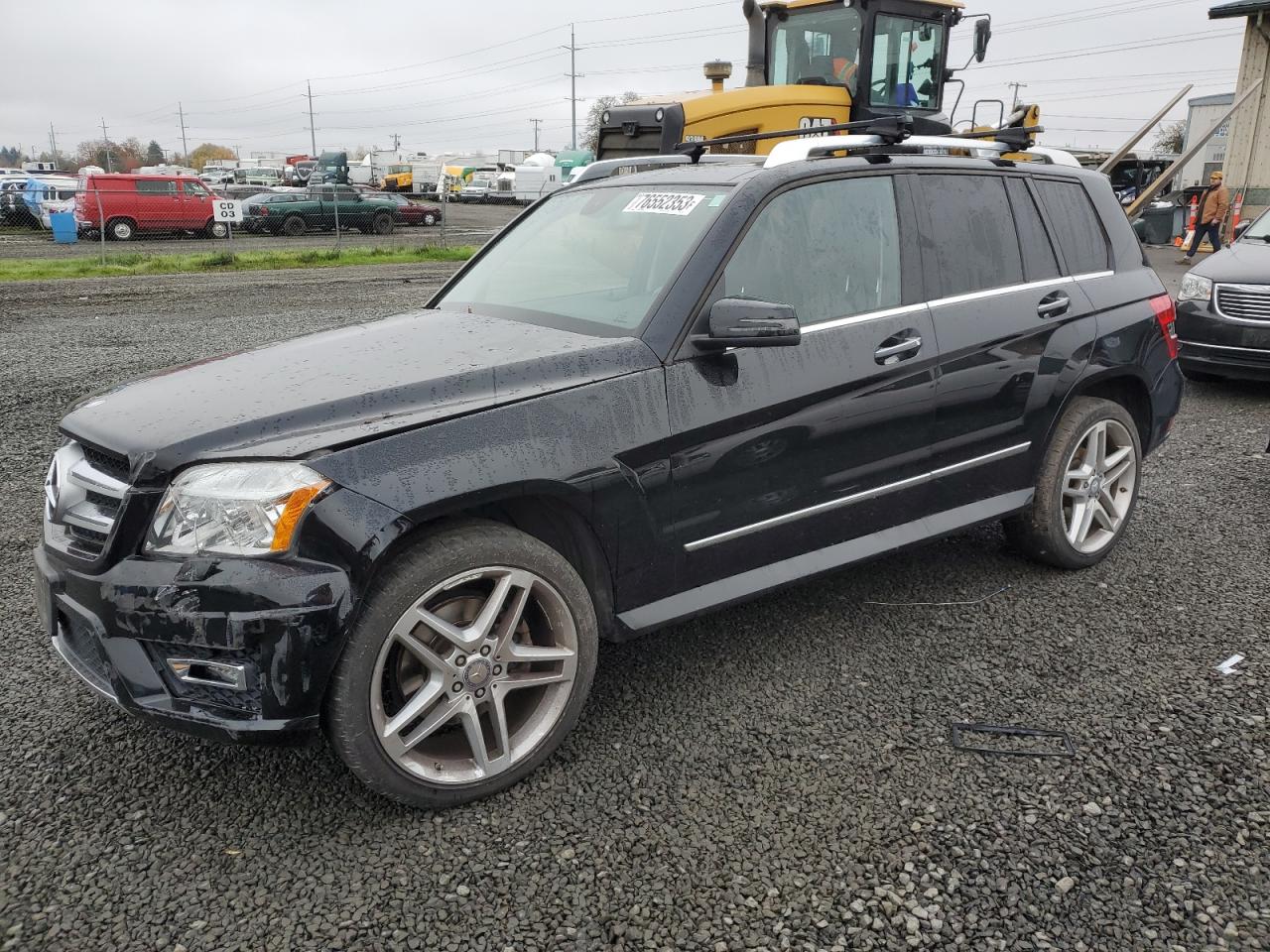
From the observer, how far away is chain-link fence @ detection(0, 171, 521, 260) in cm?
2448

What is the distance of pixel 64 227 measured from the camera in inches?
Result: 974

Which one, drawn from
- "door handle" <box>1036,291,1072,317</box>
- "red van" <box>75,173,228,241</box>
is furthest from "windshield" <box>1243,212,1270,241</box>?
"red van" <box>75,173,228,241</box>

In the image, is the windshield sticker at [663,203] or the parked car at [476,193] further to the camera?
the parked car at [476,193]

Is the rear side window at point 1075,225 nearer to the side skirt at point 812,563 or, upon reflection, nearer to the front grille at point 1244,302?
the side skirt at point 812,563

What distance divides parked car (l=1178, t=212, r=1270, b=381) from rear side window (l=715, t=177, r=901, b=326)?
5689mm

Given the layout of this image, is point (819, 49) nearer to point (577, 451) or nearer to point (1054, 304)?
point (1054, 304)

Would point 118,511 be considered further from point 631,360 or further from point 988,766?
point 988,766

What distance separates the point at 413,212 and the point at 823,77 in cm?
2360

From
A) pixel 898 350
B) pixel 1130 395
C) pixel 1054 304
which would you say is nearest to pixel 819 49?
pixel 1130 395

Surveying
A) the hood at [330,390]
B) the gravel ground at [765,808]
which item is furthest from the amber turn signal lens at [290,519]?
the gravel ground at [765,808]

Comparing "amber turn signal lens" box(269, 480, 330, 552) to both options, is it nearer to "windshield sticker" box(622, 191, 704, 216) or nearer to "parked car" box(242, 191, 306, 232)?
"windshield sticker" box(622, 191, 704, 216)

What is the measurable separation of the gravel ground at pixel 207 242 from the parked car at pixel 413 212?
0.48m

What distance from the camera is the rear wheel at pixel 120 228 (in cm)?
2539

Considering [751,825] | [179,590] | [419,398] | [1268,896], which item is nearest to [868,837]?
[751,825]
